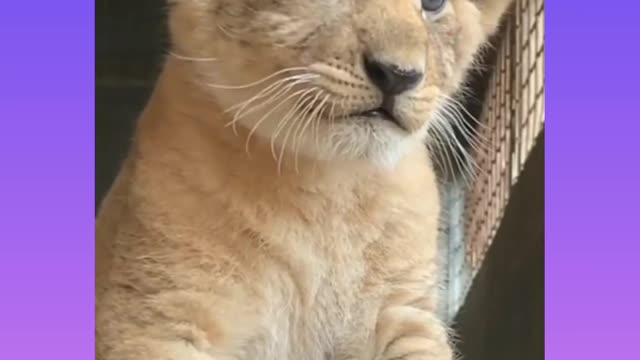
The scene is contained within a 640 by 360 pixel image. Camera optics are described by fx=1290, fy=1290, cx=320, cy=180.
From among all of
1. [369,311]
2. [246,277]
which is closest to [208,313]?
[246,277]

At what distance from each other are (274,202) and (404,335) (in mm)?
168

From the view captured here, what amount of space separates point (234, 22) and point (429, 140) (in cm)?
24

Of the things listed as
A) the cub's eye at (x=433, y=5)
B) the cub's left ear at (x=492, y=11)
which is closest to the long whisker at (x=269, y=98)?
the cub's eye at (x=433, y=5)

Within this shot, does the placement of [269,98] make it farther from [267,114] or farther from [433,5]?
[433,5]

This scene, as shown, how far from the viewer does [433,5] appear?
1115 millimetres

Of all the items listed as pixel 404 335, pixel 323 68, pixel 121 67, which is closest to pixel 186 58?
pixel 121 67

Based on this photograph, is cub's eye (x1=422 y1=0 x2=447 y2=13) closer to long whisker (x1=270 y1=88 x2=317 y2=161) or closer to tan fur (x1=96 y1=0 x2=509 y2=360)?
tan fur (x1=96 y1=0 x2=509 y2=360)

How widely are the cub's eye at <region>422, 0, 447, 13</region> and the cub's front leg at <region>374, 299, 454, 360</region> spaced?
0.86ft

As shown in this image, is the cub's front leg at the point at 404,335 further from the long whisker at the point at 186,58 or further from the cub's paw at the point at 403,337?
the long whisker at the point at 186,58

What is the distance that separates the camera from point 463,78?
1188mm

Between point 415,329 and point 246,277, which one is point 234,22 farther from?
point 415,329

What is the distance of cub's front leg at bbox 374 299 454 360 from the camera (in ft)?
3.75

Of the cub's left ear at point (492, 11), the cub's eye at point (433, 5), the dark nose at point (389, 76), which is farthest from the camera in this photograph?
the cub's left ear at point (492, 11)

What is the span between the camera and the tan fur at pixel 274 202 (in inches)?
40.4
